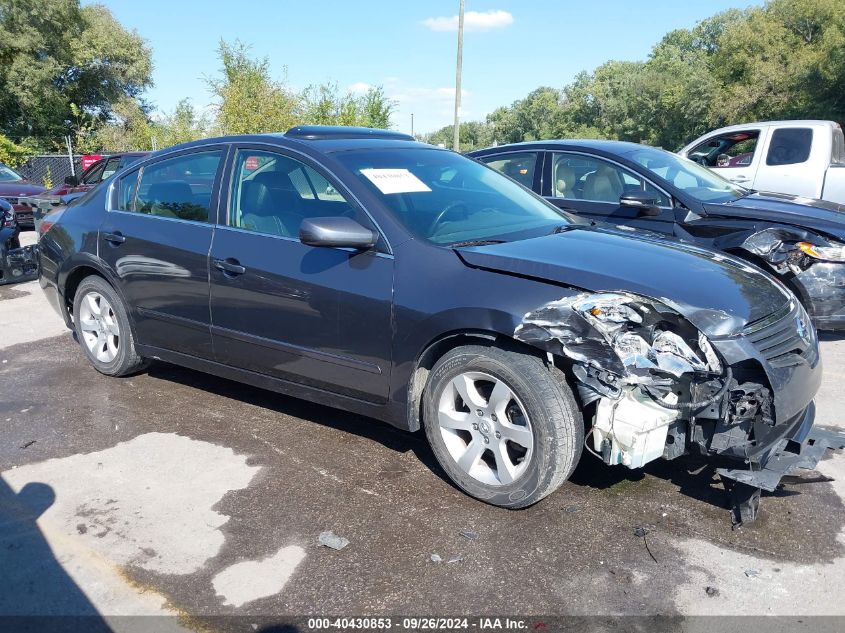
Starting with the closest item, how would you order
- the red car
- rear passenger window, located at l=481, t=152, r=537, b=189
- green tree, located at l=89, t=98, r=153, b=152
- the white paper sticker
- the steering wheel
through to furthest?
the steering wheel, the white paper sticker, rear passenger window, located at l=481, t=152, r=537, b=189, the red car, green tree, located at l=89, t=98, r=153, b=152

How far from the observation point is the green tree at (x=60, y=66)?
32.2m

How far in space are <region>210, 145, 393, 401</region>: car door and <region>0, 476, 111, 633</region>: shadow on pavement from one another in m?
1.35

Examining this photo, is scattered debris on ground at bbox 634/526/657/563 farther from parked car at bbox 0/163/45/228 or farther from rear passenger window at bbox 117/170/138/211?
parked car at bbox 0/163/45/228

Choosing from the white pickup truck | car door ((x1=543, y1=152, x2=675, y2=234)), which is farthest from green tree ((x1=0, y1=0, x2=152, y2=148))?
car door ((x1=543, y1=152, x2=675, y2=234))

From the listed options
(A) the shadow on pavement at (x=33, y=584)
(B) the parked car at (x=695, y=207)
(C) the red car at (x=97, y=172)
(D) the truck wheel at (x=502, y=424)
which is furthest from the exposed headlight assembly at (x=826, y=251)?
(C) the red car at (x=97, y=172)

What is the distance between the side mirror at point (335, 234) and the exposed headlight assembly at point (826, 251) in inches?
150

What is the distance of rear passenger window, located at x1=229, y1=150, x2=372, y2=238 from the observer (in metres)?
3.94

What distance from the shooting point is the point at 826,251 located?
5.57 meters

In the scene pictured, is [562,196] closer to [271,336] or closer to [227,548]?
[271,336]

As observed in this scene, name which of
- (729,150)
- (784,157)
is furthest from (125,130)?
(784,157)

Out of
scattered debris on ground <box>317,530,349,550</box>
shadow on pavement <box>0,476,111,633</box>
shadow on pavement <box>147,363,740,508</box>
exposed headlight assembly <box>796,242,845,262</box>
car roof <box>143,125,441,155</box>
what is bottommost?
shadow on pavement <box>0,476,111,633</box>

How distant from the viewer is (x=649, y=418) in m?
3.01

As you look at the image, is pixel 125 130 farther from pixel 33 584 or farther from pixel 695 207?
pixel 33 584

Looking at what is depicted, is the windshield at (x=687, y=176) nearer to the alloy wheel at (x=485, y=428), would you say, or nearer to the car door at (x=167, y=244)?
the alloy wheel at (x=485, y=428)
